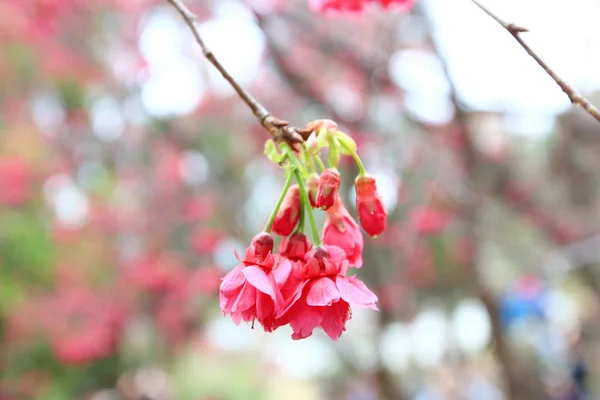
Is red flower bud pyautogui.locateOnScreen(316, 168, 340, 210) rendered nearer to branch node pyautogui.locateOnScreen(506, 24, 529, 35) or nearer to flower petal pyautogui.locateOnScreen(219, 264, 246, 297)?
flower petal pyautogui.locateOnScreen(219, 264, 246, 297)

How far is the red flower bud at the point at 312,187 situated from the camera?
2.52 ft

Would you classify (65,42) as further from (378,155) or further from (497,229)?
(497,229)

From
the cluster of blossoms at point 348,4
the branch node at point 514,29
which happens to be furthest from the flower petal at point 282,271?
the cluster of blossoms at point 348,4

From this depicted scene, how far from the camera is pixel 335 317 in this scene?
27.0 inches

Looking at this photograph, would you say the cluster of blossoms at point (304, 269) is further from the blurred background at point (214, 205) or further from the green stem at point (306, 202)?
the blurred background at point (214, 205)

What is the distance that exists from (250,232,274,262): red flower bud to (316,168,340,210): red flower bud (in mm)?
85

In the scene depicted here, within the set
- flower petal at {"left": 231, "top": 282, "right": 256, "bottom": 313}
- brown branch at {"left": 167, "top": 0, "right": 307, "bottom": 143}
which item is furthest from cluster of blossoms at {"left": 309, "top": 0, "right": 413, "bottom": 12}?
flower petal at {"left": 231, "top": 282, "right": 256, "bottom": 313}

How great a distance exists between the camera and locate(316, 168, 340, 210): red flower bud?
2.23 feet

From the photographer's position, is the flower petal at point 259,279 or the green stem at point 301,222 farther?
the green stem at point 301,222

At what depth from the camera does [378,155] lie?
363cm

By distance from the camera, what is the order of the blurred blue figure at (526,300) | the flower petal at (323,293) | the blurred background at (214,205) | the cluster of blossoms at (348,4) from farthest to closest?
the blurred blue figure at (526,300) → the blurred background at (214,205) → the cluster of blossoms at (348,4) → the flower petal at (323,293)

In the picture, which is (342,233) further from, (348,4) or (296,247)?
(348,4)

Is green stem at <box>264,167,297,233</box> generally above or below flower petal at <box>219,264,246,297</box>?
A: above

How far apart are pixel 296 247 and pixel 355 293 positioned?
0.11 m
